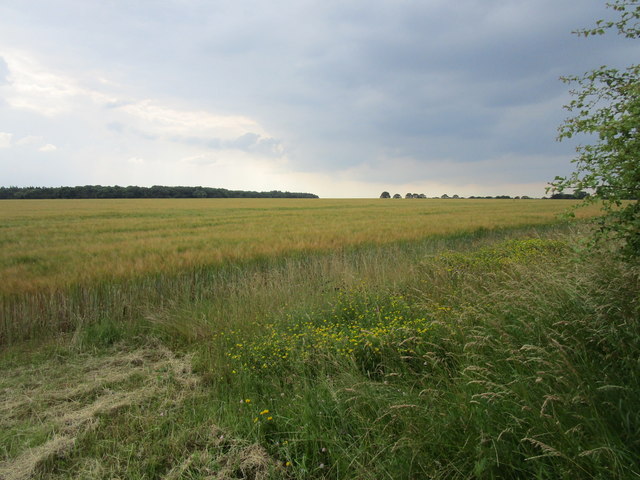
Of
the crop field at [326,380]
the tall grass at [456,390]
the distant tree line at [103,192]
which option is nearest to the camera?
the tall grass at [456,390]

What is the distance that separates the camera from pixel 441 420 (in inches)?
96.8

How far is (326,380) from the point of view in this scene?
328 cm

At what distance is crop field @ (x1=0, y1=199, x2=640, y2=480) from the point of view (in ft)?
7.30

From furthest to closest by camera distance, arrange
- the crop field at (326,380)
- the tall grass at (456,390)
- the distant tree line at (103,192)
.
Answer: the distant tree line at (103,192) < the crop field at (326,380) < the tall grass at (456,390)

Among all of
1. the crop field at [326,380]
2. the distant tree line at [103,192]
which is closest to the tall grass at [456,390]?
the crop field at [326,380]

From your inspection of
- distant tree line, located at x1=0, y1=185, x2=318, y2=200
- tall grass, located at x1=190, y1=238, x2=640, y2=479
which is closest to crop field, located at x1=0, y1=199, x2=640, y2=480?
tall grass, located at x1=190, y1=238, x2=640, y2=479

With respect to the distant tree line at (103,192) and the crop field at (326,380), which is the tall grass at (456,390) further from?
the distant tree line at (103,192)

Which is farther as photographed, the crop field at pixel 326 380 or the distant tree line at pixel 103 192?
the distant tree line at pixel 103 192

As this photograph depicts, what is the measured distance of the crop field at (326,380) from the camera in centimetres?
222

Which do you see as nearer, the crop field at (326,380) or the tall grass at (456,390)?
the tall grass at (456,390)

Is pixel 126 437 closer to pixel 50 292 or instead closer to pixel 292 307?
pixel 292 307

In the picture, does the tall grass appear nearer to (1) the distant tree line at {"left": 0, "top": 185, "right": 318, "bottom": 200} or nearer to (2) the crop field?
(2) the crop field

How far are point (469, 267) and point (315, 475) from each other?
6.02 meters

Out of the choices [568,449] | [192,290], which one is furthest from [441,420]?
[192,290]
